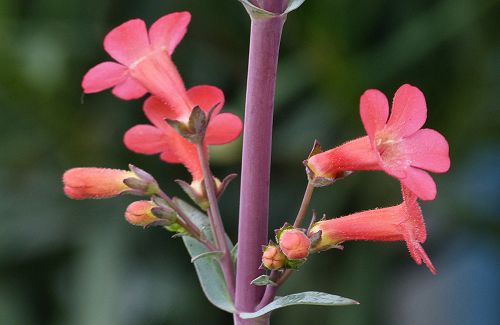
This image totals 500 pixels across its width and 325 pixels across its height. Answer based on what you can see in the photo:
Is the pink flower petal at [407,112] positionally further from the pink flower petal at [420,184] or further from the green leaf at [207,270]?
the green leaf at [207,270]

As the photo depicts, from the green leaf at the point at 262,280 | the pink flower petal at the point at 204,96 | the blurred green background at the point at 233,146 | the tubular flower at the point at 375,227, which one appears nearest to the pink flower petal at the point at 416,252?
the tubular flower at the point at 375,227

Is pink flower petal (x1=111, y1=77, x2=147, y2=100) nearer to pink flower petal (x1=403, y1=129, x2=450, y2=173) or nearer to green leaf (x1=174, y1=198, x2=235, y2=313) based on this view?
green leaf (x1=174, y1=198, x2=235, y2=313)

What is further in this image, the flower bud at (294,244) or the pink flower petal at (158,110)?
the pink flower petal at (158,110)

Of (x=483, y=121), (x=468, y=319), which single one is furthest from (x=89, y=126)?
(x=468, y=319)

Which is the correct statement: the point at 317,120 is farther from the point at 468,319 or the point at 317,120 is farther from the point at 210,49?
the point at 468,319

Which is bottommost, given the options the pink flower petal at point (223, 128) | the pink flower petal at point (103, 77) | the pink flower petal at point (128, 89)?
the pink flower petal at point (223, 128)

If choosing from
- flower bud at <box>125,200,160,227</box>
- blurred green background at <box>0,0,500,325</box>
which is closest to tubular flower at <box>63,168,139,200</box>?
flower bud at <box>125,200,160,227</box>
